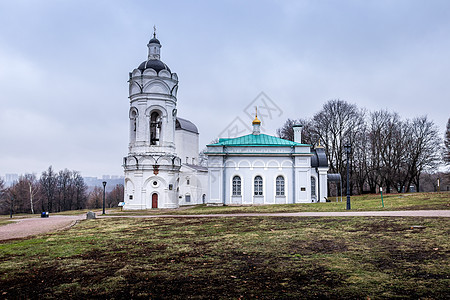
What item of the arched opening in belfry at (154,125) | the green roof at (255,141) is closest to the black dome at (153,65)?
the arched opening in belfry at (154,125)

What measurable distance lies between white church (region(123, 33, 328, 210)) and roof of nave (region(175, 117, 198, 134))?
12222mm

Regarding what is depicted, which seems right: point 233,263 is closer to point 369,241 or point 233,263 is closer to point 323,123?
point 369,241

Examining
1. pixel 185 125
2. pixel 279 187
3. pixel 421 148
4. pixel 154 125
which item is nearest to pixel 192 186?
pixel 185 125

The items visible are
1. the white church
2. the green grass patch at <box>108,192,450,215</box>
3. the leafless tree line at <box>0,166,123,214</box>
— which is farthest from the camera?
the leafless tree line at <box>0,166,123,214</box>

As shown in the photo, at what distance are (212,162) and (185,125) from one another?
1987 centimetres

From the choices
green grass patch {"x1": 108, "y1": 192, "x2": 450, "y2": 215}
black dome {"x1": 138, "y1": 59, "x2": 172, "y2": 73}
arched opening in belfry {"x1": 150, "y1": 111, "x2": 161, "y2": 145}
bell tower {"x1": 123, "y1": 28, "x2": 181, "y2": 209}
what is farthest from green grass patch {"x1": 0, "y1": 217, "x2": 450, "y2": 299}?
black dome {"x1": 138, "y1": 59, "x2": 172, "y2": 73}

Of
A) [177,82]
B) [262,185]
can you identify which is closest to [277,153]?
[262,185]

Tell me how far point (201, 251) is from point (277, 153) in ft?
82.2

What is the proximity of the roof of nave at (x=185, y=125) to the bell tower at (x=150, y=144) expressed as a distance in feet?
47.2

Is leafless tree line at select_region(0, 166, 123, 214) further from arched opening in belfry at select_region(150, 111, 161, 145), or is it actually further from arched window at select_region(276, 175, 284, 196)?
arched window at select_region(276, 175, 284, 196)

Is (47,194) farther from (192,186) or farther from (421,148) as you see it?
(421,148)

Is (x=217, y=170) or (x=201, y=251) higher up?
(x=217, y=170)

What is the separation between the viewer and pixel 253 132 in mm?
36969

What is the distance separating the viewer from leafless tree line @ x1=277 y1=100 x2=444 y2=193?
1700 inches
